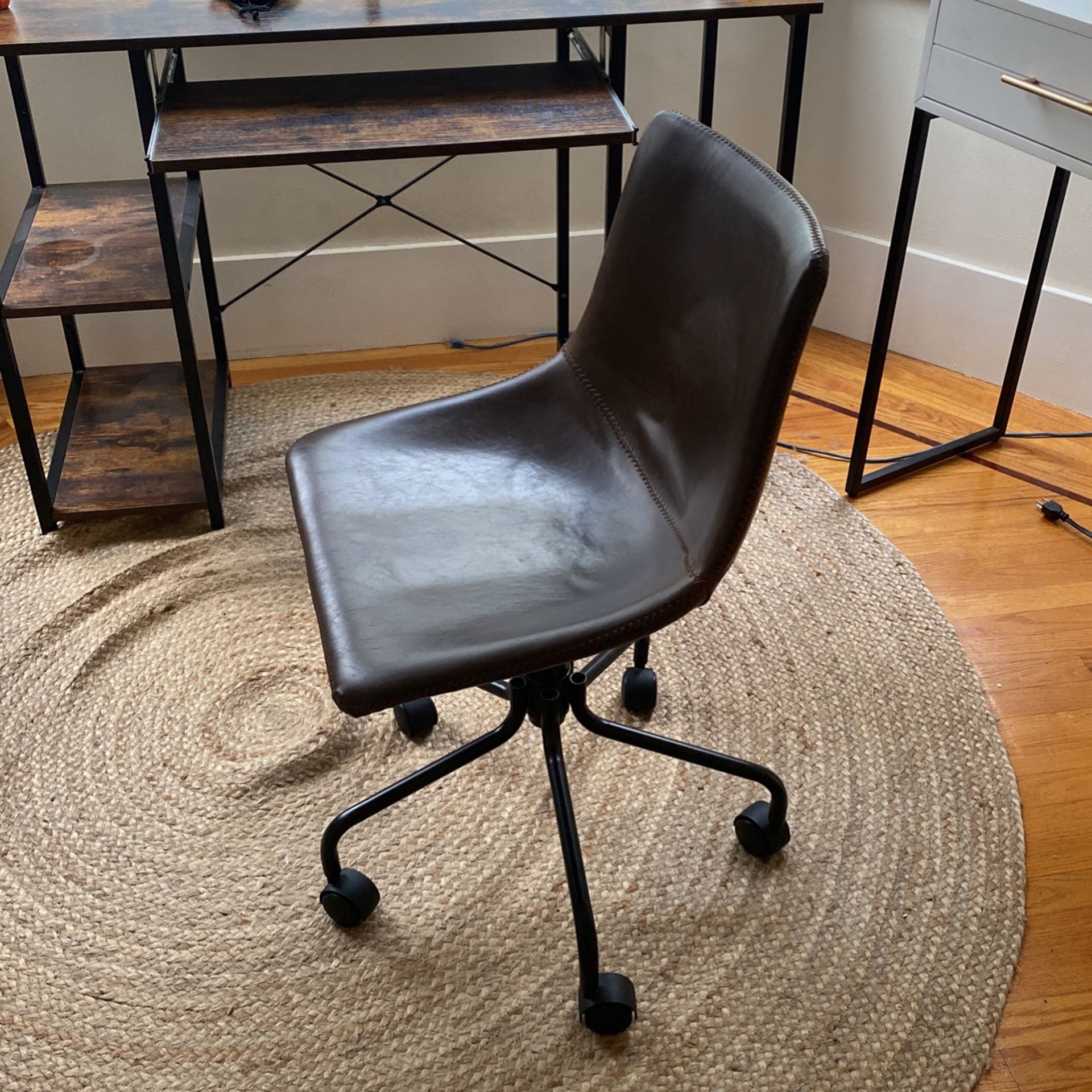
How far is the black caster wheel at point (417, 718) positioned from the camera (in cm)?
164

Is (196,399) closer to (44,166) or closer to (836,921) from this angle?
(44,166)

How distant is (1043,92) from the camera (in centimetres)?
155

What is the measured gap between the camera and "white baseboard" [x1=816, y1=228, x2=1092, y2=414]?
2.29 meters

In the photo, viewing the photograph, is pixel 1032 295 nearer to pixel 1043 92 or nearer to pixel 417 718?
pixel 1043 92

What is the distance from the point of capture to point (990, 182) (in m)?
2.27

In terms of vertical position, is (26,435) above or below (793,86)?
below

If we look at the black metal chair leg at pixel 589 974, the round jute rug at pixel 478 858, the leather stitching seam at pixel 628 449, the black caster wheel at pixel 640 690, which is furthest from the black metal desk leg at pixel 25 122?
the black metal chair leg at pixel 589 974

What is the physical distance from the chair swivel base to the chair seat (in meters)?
0.13

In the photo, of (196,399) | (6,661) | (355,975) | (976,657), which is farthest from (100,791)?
(976,657)

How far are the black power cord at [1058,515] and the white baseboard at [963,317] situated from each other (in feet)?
1.15

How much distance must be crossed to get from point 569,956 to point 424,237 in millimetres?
1571

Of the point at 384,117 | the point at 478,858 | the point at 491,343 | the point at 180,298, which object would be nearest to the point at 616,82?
the point at 384,117

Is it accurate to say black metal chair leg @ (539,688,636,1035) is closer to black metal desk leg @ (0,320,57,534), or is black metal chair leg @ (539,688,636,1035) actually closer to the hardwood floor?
the hardwood floor

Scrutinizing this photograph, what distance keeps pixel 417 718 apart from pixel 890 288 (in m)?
0.99
